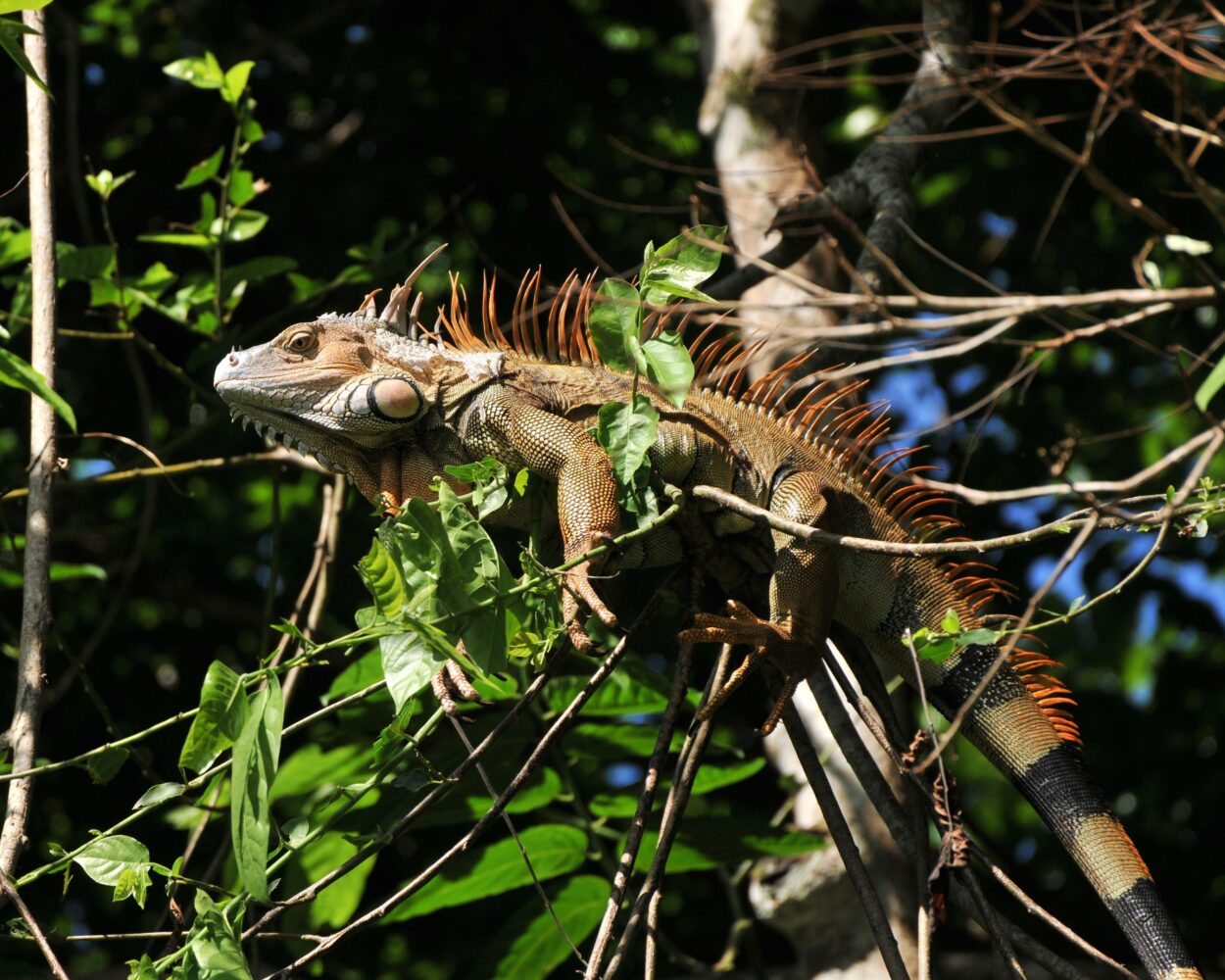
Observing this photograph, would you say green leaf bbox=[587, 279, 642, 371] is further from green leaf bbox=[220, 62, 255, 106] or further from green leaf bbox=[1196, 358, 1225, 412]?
green leaf bbox=[220, 62, 255, 106]

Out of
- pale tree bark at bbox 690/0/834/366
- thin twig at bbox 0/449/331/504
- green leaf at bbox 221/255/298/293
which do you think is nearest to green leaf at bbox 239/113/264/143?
green leaf at bbox 221/255/298/293

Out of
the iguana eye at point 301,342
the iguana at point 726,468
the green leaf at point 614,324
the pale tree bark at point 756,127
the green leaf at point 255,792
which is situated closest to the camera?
the green leaf at point 255,792

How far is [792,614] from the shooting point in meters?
3.21

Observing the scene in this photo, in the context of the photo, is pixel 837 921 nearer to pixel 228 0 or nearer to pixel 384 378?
pixel 384 378

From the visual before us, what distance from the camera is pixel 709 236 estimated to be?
2.67 m

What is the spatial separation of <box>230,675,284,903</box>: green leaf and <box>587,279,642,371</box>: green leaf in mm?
858

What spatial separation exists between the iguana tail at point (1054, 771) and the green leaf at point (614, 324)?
141 cm

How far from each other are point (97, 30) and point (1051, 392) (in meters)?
4.80

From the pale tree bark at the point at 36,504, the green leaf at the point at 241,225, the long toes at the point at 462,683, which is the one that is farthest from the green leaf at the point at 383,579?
the green leaf at the point at 241,225

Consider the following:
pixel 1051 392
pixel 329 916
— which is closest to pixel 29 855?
pixel 329 916

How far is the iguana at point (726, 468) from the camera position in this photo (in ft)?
10.5

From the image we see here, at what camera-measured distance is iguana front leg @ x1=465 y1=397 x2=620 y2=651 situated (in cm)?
289

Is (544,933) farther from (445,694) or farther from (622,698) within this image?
(445,694)

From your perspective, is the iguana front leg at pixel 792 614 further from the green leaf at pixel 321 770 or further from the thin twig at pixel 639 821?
the green leaf at pixel 321 770
